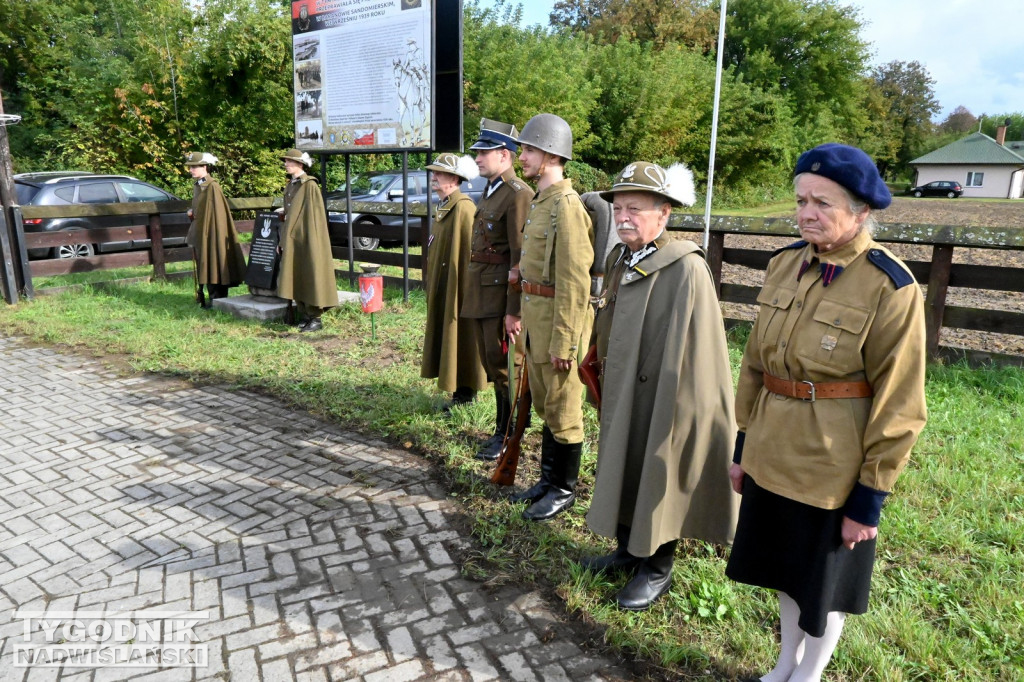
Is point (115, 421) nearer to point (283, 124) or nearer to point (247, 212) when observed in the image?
point (247, 212)

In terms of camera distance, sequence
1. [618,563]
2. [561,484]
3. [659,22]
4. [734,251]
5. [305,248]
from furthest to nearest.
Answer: [659,22]
[305,248]
[734,251]
[561,484]
[618,563]

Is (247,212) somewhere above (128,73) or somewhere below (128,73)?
below

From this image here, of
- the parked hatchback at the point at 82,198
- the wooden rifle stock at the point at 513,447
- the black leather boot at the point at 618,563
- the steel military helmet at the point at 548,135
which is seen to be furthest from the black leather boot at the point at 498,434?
the parked hatchback at the point at 82,198

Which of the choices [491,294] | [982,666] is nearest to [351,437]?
[491,294]

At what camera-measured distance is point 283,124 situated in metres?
19.3

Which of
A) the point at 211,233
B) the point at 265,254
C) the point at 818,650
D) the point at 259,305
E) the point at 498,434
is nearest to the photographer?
the point at 818,650

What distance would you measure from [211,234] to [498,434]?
6009 millimetres

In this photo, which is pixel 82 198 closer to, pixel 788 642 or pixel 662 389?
pixel 662 389

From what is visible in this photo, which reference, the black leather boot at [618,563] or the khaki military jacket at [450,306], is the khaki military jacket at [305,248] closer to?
the khaki military jacket at [450,306]

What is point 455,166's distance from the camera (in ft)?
16.7

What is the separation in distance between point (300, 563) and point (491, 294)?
2.05m

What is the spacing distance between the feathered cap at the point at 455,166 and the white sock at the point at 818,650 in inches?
145

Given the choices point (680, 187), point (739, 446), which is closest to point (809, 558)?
point (739, 446)

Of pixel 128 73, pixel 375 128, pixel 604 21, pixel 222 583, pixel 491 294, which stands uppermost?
pixel 604 21
